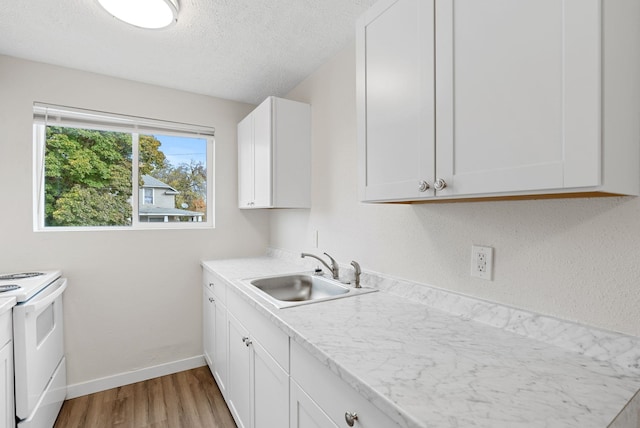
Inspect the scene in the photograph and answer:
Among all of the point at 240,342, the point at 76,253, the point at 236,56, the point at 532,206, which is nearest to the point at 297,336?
the point at 240,342

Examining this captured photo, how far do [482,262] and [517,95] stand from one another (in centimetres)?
64

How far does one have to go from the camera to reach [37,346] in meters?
1.66

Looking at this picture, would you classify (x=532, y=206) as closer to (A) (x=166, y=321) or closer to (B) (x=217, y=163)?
(B) (x=217, y=163)

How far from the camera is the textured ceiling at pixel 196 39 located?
1.53 metres

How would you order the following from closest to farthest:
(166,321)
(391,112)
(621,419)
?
(621,419) → (391,112) → (166,321)

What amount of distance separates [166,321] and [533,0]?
2848mm

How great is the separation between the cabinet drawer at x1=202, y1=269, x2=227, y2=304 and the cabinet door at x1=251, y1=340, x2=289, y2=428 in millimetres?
609

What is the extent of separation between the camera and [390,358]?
2.83 ft

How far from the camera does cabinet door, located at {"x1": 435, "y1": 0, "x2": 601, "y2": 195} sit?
2.12 ft

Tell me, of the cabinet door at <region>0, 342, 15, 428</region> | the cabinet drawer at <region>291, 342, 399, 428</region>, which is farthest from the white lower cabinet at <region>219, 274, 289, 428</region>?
the cabinet door at <region>0, 342, 15, 428</region>

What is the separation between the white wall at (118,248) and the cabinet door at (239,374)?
90cm

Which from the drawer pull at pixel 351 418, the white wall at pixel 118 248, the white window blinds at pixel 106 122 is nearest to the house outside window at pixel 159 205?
the white wall at pixel 118 248

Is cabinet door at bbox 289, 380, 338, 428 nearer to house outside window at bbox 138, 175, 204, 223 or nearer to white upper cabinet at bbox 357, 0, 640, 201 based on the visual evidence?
white upper cabinet at bbox 357, 0, 640, 201

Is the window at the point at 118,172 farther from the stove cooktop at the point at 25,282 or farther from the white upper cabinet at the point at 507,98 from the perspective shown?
the white upper cabinet at the point at 507,98
